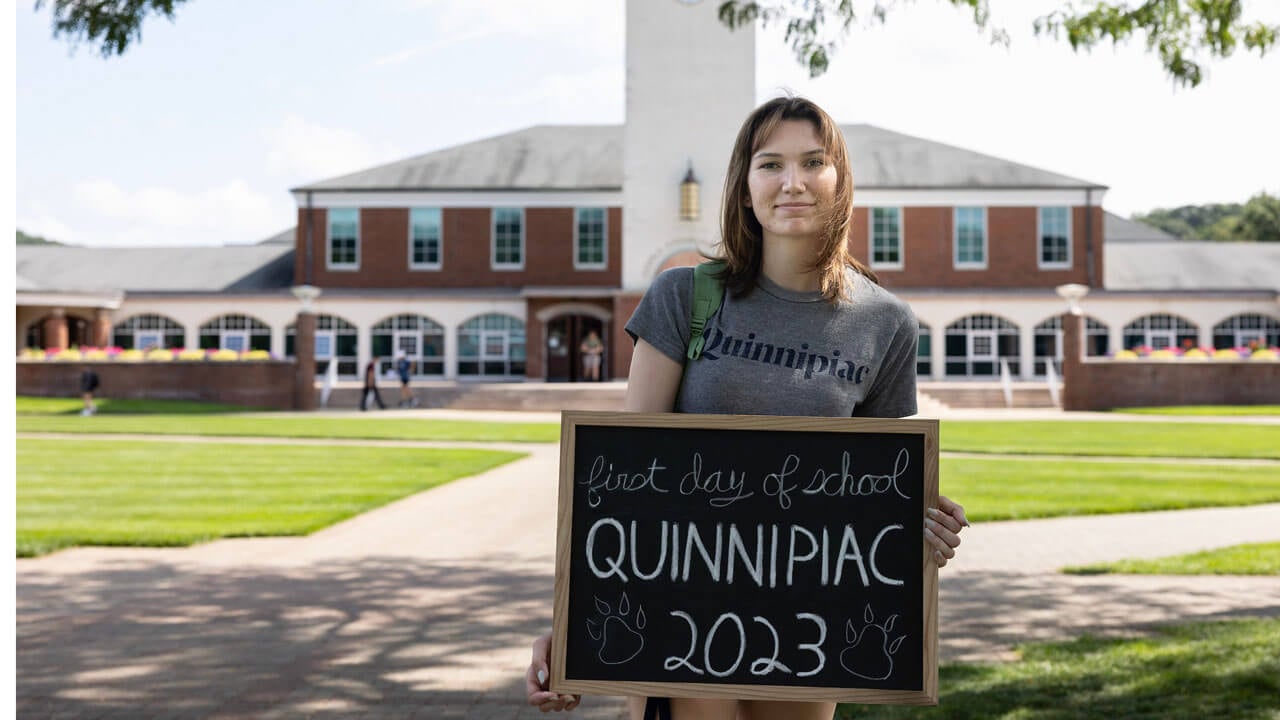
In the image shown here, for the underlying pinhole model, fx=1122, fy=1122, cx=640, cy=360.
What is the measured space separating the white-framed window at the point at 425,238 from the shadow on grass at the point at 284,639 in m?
34.5

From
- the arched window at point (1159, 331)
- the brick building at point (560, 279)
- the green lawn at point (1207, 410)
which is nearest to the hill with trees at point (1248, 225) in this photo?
the brick building at point (560, 279)

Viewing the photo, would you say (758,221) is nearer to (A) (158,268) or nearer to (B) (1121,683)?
(B) (1121,683)

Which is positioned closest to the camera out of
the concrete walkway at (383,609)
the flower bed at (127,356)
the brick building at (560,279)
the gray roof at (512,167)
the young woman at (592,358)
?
the concrete walkway at (383,609)

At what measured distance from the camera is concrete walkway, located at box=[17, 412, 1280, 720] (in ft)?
17.4

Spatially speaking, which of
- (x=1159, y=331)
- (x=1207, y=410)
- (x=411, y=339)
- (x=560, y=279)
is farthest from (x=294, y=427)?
(x=1159, y=331)

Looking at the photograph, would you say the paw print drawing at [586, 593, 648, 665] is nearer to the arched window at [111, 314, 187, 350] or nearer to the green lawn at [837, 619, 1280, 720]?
the green lawn at [837, 619, 1280, 720]

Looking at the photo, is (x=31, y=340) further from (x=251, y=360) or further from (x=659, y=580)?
(x=659, y=580)

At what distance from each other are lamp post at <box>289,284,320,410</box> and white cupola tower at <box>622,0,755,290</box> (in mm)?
9578

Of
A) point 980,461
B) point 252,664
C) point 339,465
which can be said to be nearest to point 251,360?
point 339,465

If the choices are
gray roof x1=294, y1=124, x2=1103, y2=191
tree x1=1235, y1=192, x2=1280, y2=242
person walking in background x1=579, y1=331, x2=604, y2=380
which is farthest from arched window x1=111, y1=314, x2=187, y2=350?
tree x1=1235, y1=192, x2=1280, y2=242

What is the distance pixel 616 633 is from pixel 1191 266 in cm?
4701

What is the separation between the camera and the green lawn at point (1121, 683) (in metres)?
4.90

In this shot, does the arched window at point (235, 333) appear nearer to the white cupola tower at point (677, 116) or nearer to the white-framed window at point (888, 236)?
the white cupola tower at point (677, 116)

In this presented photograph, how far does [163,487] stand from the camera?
13.3 m
